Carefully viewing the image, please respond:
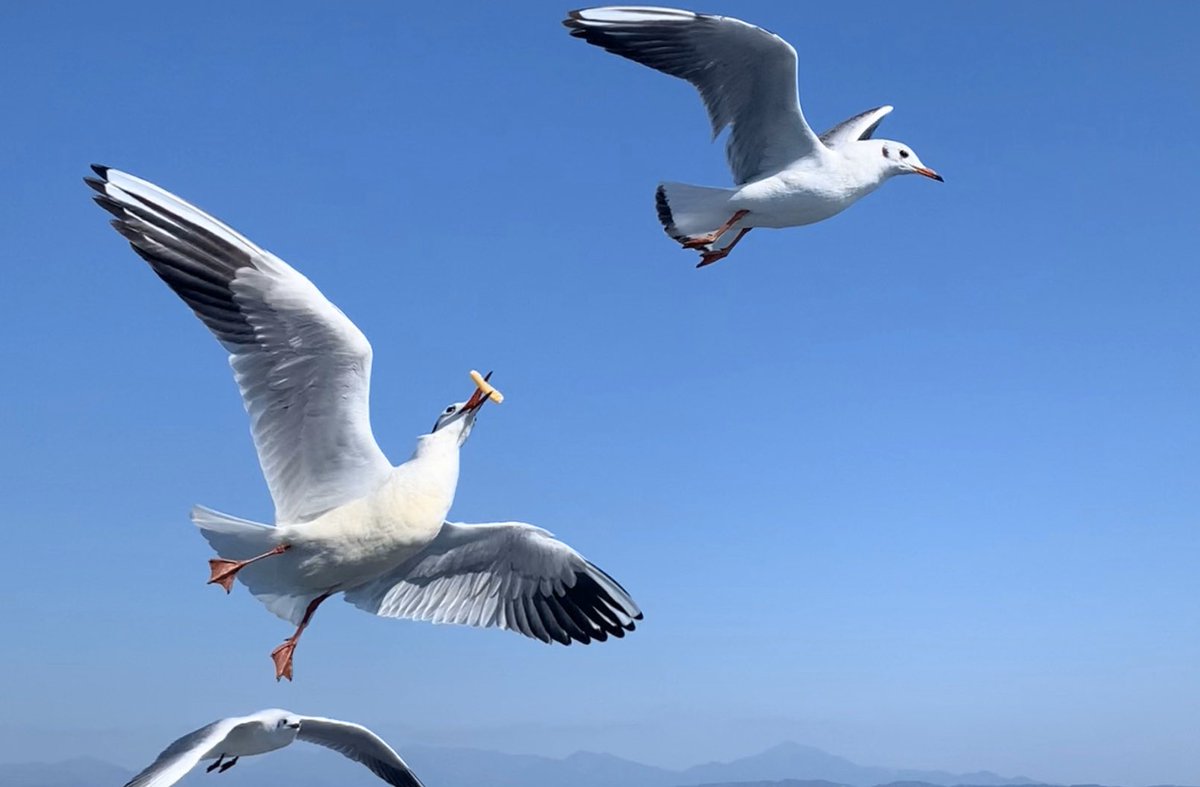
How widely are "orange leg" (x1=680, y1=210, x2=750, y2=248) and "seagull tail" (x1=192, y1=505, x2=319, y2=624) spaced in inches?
109

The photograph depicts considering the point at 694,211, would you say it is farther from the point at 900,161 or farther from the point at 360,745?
the point at 360,745

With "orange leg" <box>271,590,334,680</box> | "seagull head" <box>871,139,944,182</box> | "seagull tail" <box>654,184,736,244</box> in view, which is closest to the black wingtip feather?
"seagull tail" <box>654,184,736,244</box>

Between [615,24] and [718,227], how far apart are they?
1.25 meters

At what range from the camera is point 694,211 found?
784 centimetres

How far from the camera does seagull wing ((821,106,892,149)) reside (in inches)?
380

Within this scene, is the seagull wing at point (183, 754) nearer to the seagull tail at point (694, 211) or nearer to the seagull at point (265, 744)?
the seagull at point (265, 744)

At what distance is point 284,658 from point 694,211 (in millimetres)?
3240

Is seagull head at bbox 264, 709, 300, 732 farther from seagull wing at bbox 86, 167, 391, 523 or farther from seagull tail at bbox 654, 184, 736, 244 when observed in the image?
seagull tail at bbox 654, 184, 736, 244

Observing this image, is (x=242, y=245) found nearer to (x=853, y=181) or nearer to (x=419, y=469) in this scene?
(x=419, y=469)

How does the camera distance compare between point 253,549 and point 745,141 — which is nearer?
point 253,549

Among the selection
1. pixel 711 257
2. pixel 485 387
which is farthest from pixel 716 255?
pixel 485 387

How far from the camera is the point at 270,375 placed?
634cm

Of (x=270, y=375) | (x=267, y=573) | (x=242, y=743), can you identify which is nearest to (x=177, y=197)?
(x=270, y=375)

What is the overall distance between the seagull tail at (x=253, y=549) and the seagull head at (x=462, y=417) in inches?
37.0
